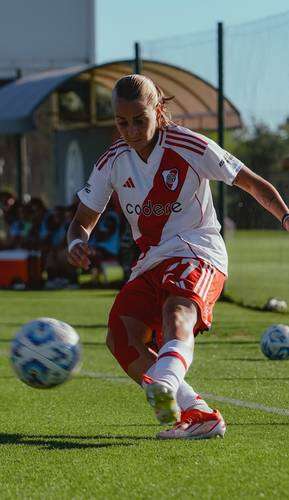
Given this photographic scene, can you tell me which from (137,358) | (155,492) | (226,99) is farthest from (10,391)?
(226,99)

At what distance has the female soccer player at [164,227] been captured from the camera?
6102mm

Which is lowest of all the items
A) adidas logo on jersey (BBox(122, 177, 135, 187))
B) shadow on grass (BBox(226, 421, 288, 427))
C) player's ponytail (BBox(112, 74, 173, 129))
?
shadow on grass (BBox(226, 421, 288, 427))

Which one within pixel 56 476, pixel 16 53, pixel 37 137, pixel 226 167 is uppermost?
pixel 226 167

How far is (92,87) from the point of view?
25672 millimetres

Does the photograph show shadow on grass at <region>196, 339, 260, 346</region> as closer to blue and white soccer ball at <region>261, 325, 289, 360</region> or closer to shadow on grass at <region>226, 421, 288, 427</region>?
blue and white soccer ball at <region>261, 325, 289, 360</region>

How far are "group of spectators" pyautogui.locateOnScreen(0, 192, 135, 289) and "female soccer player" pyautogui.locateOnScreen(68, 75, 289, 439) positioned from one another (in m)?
12.4

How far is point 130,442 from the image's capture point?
20.4 ft

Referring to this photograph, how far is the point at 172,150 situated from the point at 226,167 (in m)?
0.30

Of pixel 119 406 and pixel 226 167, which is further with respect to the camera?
pixel 119 406

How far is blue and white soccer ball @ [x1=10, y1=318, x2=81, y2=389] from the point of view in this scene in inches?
248

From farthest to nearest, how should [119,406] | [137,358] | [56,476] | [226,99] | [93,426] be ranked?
[226,99]
[119,406]
[93,426]
[137,358]
[56,476]

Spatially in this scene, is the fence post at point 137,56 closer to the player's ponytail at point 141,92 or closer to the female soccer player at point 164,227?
the female soccer player at point 164,227

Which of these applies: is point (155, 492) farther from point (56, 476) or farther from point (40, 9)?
point (40, 9)

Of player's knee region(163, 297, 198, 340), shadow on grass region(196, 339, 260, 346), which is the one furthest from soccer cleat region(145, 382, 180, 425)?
shadow on grass region(196, 339, 260, 346)
